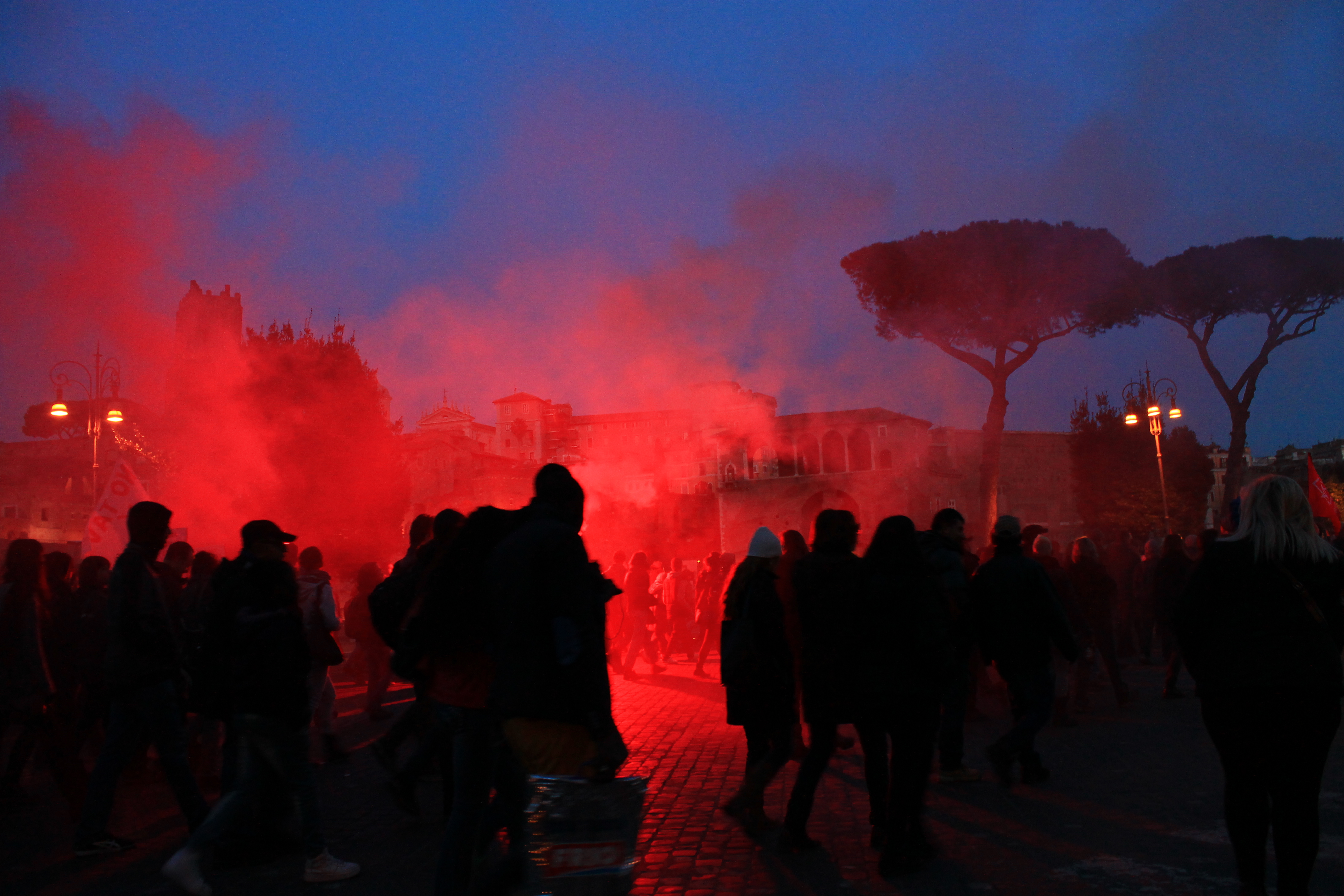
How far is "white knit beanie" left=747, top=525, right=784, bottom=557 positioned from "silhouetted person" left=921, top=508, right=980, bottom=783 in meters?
1.24

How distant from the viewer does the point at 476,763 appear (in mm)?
3197

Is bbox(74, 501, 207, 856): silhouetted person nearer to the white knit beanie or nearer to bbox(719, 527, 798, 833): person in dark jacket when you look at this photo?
bbox(719, 527, 798, 833): person in dark jacket

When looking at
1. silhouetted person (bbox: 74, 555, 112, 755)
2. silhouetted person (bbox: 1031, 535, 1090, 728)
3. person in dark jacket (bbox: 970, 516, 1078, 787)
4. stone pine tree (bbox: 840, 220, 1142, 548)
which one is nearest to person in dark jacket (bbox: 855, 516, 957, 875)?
person in dark jacket (bbox: 970, 516, 1078, 787)

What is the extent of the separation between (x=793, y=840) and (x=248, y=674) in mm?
2595

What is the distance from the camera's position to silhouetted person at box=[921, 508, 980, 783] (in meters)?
5.71

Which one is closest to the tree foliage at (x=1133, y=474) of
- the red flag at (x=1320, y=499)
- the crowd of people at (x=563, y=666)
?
the red flag at (x=1320, y=499)

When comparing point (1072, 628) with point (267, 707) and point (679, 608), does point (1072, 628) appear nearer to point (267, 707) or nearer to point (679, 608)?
point (267, 707)

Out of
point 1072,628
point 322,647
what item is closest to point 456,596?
point 322,647

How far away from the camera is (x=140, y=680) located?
4355mm

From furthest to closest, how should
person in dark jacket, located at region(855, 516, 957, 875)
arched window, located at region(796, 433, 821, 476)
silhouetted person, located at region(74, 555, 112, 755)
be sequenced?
arched window, located at region(796, 433, 821, 476)
silhouetted person, located at region(74, 555, 112, 755)
person in dark jacket, located at region(855, 516, 957, 875)

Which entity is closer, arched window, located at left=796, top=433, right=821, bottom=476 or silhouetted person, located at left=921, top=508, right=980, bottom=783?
silhouetted person, located at left=921, top=508, right=980, bottom=783

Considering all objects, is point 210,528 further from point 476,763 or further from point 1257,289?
point 1257,289

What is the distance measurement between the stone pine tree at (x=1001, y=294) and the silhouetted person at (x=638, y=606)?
17.3m

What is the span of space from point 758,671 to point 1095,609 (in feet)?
17.7
